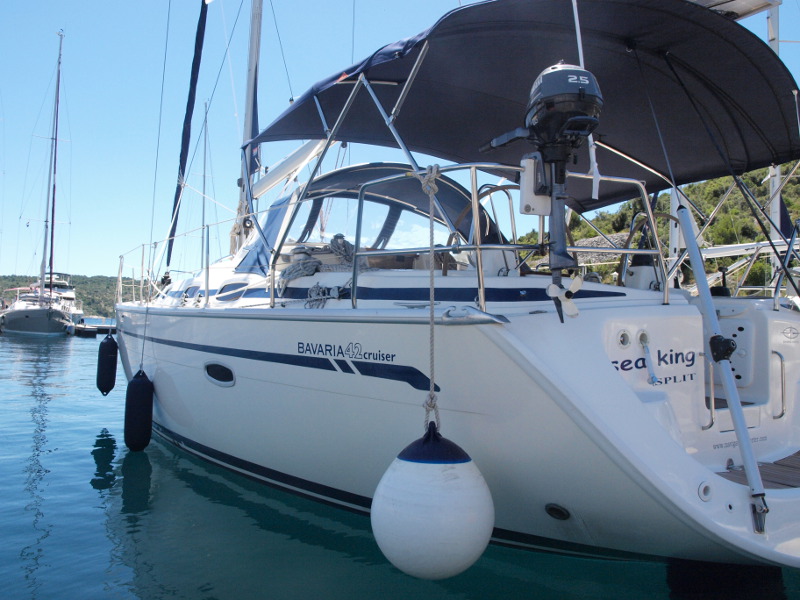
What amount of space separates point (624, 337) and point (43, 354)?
22.2 metres

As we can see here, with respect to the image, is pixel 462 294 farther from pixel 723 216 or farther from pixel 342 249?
pixel 723 216

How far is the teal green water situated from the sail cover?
2.88 m

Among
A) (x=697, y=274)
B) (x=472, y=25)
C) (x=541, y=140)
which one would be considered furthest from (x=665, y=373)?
(x=472, y=25)

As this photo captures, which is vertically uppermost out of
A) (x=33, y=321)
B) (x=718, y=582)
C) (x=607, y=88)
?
(x=607, y=88)

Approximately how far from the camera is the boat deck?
123 inches

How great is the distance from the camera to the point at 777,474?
3.32 m

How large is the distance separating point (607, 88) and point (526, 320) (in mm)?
2968

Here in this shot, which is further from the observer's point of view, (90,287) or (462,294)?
(90,287)

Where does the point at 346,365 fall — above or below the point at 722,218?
below

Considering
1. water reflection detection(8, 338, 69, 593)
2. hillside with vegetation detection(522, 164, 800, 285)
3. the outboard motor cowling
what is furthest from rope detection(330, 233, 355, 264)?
hillside with vegetation detection(522, 164, 800, 285)

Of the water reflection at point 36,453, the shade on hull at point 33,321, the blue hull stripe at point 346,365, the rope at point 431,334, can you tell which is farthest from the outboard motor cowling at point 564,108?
the shade on hull at point 33,321

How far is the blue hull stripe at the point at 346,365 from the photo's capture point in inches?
126

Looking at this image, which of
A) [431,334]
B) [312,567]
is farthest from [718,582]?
[312,567]

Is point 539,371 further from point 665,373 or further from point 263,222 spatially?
point 263,222
